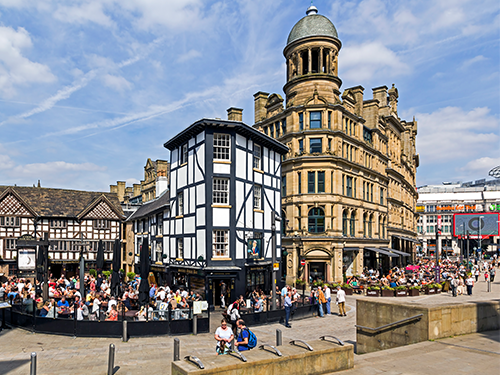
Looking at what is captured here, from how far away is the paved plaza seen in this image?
9.58 m

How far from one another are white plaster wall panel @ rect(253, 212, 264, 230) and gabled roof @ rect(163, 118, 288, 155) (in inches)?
198

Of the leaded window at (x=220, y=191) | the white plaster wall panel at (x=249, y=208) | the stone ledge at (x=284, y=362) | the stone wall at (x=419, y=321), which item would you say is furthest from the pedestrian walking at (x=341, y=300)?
the stone ledge at (x=284, y=362)

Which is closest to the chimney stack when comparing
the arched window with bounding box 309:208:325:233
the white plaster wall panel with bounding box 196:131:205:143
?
the arched window with bounding box 309:208:325:233

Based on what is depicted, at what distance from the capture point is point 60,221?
45062mm

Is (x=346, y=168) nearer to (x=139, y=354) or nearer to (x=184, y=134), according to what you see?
(x=184, y=134)

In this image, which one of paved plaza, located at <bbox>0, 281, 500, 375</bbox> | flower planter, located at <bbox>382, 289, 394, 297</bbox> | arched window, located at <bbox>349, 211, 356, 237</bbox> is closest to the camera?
paved plaza, located at <bbox>0, 281, 500, 375</bbox>

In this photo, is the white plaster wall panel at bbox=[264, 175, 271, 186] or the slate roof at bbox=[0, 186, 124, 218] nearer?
the white plaster wall panel at bbox=[264, 175, 271, 186]

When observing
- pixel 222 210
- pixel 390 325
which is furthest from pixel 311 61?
pixel 390 325

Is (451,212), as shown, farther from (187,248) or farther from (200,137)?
(200,137)

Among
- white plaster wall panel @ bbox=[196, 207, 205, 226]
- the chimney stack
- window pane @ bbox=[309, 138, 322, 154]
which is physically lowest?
white plaster wall panel @ bbox=[196, 207, 205, 226]

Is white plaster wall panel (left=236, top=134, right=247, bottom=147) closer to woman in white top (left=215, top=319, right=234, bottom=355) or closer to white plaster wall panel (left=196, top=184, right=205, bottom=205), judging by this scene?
white plaster wall panel (left=196, top=184, right=205, bottom=205)

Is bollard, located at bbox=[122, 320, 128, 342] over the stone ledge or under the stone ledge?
under

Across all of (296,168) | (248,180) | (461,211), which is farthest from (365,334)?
(461,211)

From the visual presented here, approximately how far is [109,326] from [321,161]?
1029 inches
